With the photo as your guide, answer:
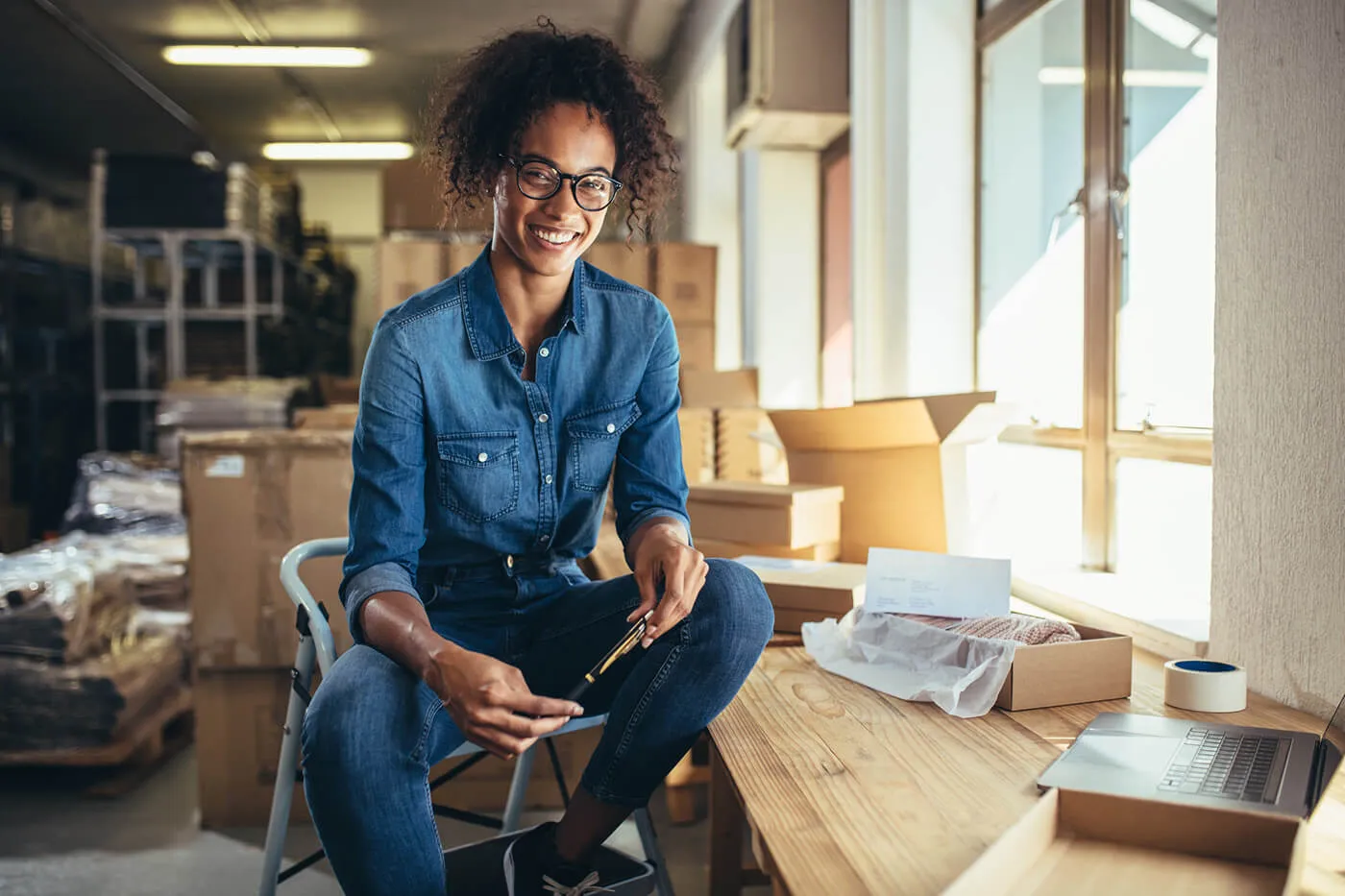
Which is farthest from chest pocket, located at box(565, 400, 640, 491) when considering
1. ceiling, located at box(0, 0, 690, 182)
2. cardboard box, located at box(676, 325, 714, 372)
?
ceiling, located at box(0, 0, 690, 182)

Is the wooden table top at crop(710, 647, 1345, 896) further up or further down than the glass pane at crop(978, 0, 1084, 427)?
further down

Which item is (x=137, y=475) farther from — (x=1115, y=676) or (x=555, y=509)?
(x=1115, y=676)

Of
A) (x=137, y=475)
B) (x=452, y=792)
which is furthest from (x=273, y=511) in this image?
(x=137, y=475)

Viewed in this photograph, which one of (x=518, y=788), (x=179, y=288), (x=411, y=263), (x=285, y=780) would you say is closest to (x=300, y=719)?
(x=285, y=780)

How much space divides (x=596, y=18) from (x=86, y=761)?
15.0ft

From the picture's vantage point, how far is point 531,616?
4.83 feet

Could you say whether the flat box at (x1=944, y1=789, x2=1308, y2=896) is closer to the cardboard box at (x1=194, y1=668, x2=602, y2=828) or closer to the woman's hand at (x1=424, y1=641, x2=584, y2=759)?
the woman's hand at (x1=424, y1=641, x2=584, y2=759)

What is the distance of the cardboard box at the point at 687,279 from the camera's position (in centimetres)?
416

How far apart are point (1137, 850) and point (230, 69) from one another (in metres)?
7.18

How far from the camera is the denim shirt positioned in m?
1.35

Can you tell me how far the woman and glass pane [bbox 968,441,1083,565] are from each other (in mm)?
870

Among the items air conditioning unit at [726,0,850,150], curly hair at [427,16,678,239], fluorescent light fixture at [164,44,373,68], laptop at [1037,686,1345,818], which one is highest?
fluorescent light fixture at [164,44,373,68]

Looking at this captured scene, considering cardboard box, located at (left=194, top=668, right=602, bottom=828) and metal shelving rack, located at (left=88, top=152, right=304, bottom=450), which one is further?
metal shelving rack, located at (left=88, top=152, right=304, bottom=450)

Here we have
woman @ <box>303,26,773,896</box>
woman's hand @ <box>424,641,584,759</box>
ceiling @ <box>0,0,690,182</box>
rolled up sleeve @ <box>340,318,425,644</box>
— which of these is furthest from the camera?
ceiling @ <box>0,0,690,182</box>
